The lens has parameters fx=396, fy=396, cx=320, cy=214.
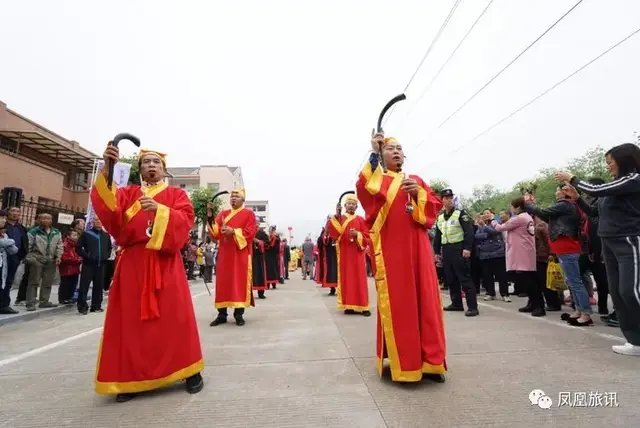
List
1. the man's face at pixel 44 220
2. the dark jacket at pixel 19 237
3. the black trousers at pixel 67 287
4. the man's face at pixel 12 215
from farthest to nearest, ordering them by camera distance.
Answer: the black trousers at pixel 67 287 < the man's face at pixel 44 220 < the man's face at pixel 12 215 < the dark jacket at pixel 19 237

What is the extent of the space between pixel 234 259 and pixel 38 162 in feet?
55.0

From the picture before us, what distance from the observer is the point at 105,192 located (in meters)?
2.89

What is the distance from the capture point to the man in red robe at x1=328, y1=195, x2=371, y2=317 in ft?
21.7

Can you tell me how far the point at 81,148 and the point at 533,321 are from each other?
25.7 m

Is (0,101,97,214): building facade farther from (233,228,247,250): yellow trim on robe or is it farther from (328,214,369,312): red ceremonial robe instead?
(328,214,369,312): red ceremonial robe

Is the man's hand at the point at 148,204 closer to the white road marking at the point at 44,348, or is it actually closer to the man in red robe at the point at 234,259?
the man in red robe at the point at 234,259

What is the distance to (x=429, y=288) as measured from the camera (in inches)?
119

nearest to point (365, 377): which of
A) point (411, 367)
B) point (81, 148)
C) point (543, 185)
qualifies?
point (411, 367)

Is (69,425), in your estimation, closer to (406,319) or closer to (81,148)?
(406,319)

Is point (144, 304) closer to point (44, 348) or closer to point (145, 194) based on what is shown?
point (145, 194)

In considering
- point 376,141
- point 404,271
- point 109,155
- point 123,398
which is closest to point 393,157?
point 376,141

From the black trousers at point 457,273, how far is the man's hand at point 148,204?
4.86m

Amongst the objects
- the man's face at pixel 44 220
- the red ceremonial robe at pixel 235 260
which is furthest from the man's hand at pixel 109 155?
the man's face at pixel 44 220

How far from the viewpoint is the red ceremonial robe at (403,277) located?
2.92 m
